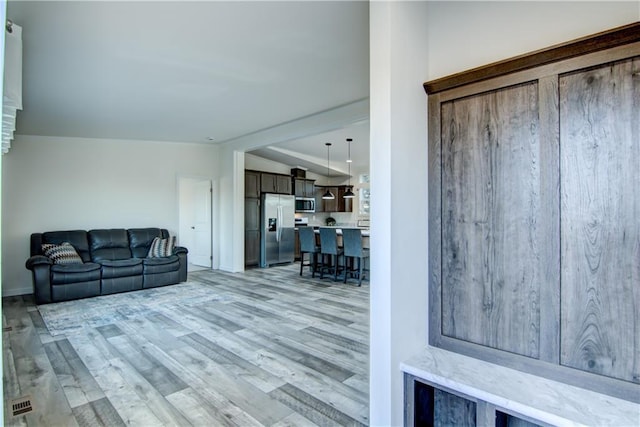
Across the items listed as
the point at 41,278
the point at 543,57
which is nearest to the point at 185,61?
the point at 543,57

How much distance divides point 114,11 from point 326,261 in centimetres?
526

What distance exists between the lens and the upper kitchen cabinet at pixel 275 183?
8.11 metres

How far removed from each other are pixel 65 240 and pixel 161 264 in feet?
4.71

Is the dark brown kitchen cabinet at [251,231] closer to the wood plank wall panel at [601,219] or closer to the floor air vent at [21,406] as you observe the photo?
the floor air vent at [21,406]

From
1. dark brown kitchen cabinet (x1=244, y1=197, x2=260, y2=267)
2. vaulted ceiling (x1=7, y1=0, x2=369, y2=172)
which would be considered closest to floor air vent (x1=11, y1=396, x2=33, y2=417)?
vaulted ceiling (x1=7, y1=0, x2=369, y2=172)

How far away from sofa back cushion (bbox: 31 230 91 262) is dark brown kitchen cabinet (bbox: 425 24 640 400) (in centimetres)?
562

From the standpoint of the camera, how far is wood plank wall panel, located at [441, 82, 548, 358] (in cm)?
171

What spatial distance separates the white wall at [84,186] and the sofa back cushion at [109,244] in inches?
12.2

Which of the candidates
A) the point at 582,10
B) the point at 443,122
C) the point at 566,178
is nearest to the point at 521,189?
the point at 566,178

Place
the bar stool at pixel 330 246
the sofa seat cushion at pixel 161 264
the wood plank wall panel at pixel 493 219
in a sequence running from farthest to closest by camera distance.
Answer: the bar stool at pixel 330 246
the sofa seat cushion at pixel 161 264
the wood plank wall panel at pixel 493 219

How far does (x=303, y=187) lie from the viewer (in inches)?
368

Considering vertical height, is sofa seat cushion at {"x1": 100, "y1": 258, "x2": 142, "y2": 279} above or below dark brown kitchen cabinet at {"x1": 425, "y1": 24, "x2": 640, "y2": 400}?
below

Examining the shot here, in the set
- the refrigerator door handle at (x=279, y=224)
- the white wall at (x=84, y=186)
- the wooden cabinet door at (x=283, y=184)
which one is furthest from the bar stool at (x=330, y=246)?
the white wall at (x=84, y=186)

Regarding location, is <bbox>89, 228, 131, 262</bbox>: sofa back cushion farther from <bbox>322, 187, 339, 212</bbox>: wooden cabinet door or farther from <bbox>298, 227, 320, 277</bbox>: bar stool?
<bbox>322, 187, 339, 212</bbox>: wooden cabinet door
